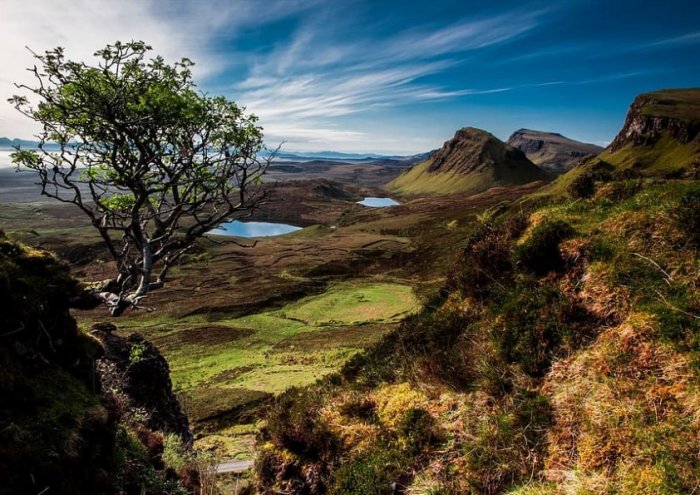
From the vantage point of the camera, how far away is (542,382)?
956 cm

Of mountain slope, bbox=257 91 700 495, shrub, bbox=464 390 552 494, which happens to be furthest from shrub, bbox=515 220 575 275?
shrub, bbox=464 390 552 494

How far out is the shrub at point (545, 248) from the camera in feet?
41.0

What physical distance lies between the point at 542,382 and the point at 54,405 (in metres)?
10.4

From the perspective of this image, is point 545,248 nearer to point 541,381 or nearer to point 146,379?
point 541,381

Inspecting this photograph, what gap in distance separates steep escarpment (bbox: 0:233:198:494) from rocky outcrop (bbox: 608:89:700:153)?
196 m

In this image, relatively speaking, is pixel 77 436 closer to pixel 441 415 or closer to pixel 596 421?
pixel 441 415

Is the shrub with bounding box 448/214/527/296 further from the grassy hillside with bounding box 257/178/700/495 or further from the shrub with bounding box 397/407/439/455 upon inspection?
the shrub with bounding box 397/407/439/455

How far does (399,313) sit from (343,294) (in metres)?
19.5

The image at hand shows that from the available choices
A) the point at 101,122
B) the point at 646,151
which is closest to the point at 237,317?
the point at 101,122

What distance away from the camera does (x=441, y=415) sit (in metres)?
10.2

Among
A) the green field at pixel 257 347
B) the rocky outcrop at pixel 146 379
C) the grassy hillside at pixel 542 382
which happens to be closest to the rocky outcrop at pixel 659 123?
the green field at pixel 257 347

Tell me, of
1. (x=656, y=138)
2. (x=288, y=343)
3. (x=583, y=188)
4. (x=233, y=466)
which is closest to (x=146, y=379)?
(x=233, y=466)

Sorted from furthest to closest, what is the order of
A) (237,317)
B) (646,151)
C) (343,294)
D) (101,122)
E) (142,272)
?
(646,151) → (343,294) → (237,317) → (101,122) → (142,272)

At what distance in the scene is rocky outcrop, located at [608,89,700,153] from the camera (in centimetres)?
15700
